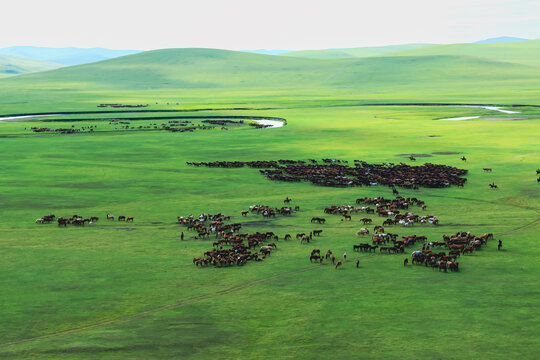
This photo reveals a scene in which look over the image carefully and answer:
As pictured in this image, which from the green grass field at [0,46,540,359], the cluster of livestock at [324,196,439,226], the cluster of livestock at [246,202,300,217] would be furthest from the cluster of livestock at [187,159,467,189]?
the cluster of livestock at [246,202,300,217]

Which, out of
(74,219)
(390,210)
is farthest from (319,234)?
(74,219)

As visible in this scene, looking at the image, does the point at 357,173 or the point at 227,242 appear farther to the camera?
the point at 357,173

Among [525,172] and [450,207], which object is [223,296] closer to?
[450,207]

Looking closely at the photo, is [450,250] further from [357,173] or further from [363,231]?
[357,173]

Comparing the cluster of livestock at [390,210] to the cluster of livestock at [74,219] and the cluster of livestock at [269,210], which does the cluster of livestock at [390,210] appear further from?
the cluster of livestock at [74,219]

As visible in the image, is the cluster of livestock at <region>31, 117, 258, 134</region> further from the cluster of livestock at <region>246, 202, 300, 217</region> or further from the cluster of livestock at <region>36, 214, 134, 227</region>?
the cluster of livestock at <region>36, 214, 134, 227</region>

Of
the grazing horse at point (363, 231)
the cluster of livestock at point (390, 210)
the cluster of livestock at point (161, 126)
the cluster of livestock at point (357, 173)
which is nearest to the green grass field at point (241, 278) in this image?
the grazing horse at point (363, 231)

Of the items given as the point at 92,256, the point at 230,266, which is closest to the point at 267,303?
the point at 230,266
